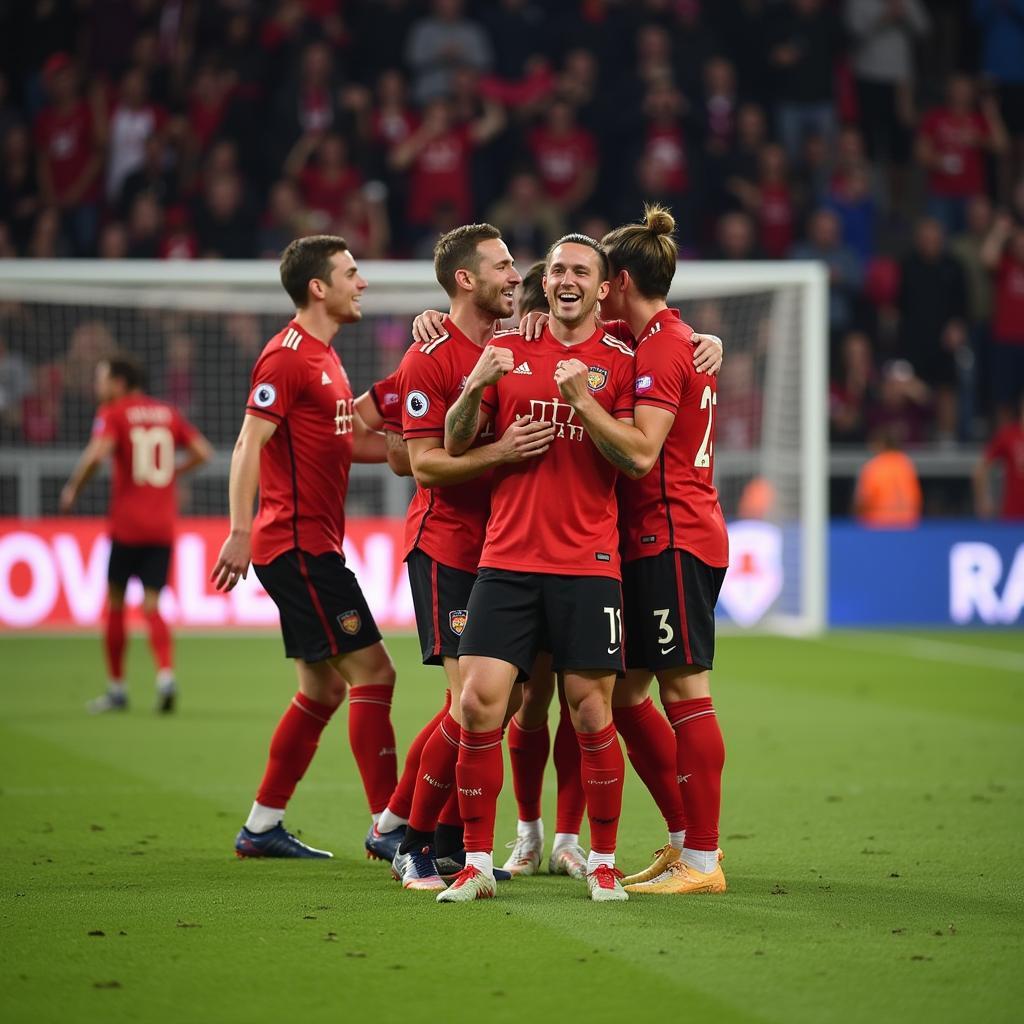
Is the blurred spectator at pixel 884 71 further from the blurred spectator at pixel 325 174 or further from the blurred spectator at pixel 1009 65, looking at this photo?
the blurred spectator at pixel 325 174

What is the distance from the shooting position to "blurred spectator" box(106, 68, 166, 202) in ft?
60.4

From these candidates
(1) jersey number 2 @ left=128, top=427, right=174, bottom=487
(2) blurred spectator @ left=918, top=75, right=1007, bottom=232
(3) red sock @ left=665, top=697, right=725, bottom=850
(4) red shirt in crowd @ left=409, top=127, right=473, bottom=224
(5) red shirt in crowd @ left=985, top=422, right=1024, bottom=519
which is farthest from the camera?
(2) blurred spectator @ left=918, top=75, right=1007, bottom=232

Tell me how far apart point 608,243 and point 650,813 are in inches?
108

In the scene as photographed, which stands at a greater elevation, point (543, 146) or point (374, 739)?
point (543, 146)

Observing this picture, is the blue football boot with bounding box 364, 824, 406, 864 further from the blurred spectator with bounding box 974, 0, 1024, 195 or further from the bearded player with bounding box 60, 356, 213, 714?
the blurred spectator with bounding box 974, 0, 1024, 195

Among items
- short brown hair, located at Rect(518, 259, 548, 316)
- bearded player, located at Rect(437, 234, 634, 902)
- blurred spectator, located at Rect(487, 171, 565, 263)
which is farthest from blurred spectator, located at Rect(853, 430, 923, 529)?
bearded player, located at Rect(437, 234, 634, 902)

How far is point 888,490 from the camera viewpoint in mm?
16828

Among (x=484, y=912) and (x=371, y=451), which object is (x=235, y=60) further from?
(x=484, y=912)

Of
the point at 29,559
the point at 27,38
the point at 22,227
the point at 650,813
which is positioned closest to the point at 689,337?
the point at 650,813

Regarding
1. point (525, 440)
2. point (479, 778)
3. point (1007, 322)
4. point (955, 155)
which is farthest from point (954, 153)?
point (479, 778)

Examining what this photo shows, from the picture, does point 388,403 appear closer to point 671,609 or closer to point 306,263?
point 306,263

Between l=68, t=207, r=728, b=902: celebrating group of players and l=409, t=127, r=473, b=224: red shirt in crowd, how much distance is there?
12.3m

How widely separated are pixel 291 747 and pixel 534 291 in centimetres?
193

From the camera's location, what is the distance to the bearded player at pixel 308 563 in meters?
6.47
